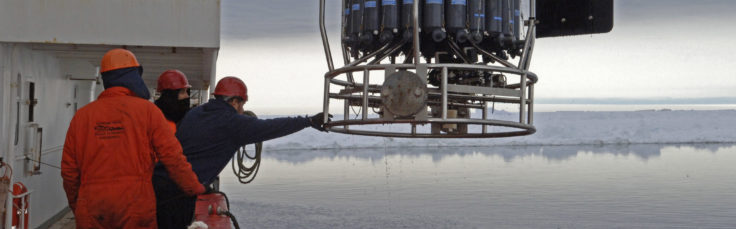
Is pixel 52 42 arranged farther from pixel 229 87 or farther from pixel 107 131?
pixel 107 131

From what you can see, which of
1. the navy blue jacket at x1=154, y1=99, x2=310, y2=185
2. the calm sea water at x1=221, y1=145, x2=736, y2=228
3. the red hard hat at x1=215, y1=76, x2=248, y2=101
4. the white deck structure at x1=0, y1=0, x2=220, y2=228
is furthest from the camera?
the calm sea water at x1=221, y1=145, x2=736, y2=228

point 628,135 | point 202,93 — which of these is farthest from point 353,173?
point 628,135

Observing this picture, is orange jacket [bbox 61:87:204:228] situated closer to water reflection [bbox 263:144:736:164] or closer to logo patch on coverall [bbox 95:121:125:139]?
logo patch on coverall [bbox 95:121:125:139]

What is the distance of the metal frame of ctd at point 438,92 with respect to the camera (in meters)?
4.79

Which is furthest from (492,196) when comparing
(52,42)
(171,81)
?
(171,81)

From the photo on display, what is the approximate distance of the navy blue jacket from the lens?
5480 mm

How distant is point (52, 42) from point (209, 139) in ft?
15.8

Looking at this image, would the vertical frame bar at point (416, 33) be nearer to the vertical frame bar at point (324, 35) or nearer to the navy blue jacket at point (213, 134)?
the vertical frame bar at point (324, 35)

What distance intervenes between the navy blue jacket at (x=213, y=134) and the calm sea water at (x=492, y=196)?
1495 centimetres


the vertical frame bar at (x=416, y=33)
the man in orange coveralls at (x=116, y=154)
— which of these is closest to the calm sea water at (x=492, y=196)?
the vertical frame bar at (x=416, y=33)

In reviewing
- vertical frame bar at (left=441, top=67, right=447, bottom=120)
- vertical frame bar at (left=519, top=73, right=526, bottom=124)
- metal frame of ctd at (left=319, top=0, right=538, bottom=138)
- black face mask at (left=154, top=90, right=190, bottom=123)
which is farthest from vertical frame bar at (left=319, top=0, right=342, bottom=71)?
black face mask at (left=154, top=90, right=190, bottom=123)

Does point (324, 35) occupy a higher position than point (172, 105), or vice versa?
point (324, 35)

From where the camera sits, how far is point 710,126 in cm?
8388

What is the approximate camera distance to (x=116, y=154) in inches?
177
